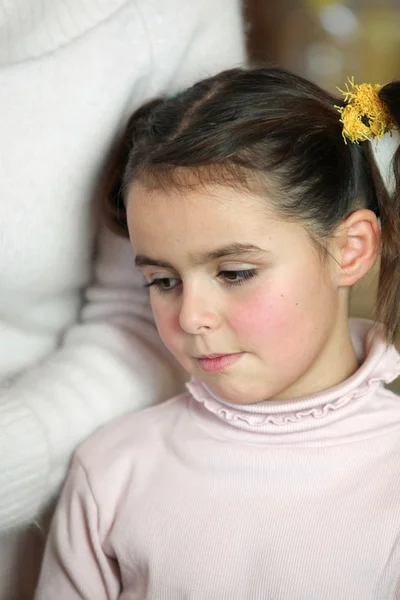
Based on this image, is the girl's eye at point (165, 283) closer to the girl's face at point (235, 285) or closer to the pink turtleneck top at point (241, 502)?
the girl's face at point (235, 285)

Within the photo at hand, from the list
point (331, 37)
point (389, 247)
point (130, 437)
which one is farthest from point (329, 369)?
point (331, 37)

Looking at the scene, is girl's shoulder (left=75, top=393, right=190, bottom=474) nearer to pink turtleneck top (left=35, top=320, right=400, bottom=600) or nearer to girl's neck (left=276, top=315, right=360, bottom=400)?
pink turtleneck top (left=35, top=320, right=400, bottom=600)

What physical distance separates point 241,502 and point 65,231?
0.43 m

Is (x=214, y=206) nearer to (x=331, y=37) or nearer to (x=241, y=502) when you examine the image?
(x=241, y=502)

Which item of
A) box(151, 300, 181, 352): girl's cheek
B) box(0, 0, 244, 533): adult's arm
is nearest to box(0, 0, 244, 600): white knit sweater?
box(0, 0, 244, 533): adult's arm

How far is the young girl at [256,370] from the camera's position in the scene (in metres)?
0.86

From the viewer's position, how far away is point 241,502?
0.91 metres

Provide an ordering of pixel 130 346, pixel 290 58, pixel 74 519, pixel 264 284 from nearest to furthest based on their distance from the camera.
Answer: pixel 264 284, pixel 74 519, pixel 130 346, pixel 290 58

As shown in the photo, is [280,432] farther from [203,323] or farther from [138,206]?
[138,206]

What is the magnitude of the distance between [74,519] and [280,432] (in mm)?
286

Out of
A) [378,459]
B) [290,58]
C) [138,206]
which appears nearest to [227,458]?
[378,459]

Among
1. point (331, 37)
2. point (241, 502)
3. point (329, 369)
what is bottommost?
point (241, 502)

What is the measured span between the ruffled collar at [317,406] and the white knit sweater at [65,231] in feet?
0.59

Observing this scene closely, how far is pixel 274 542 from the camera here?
0.87m
